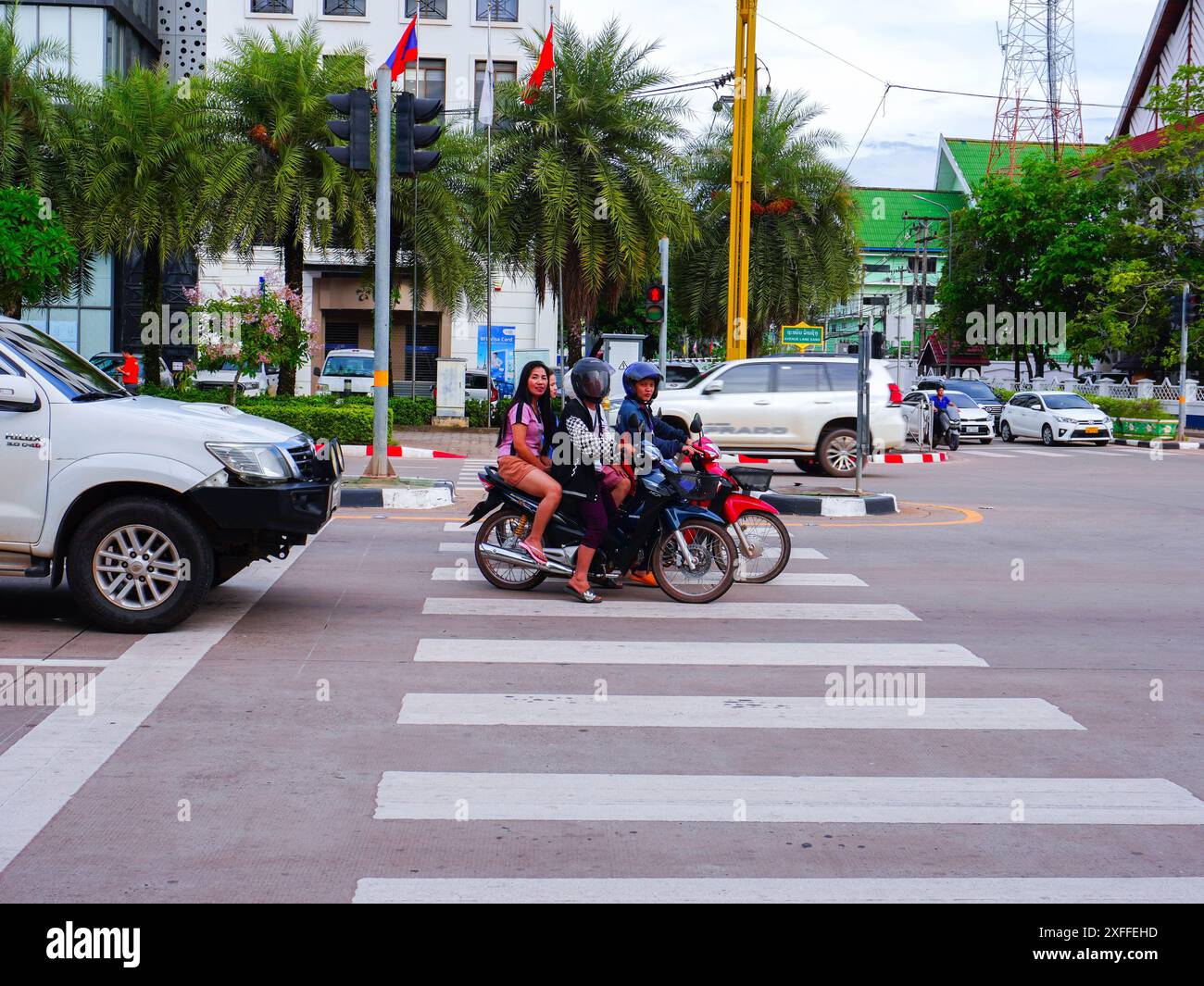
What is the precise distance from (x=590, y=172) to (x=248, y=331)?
31.8 feet

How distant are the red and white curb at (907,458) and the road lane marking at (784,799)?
65.2 ft

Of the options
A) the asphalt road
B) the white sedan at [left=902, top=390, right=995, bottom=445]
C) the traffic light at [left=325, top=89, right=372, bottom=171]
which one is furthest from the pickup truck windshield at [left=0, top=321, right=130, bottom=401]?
the white sedan at [left=902, top=390, right=995, bottom=445]

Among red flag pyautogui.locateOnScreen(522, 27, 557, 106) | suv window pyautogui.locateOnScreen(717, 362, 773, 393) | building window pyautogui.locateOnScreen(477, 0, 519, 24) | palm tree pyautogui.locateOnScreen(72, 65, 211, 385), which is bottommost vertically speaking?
suv window pyautogui.locateOnScreen(717, 362, 773, 393)

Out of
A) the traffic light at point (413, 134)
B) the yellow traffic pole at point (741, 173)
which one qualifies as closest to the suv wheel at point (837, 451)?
the yellow traffic pole at point (741, 173)

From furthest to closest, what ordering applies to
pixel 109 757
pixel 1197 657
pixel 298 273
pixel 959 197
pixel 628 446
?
pixel 959 197 → pixel 298 273 → pixel 628 446 → pixel 1197 657 → pixel 109 757

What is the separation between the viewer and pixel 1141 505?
18203 mm

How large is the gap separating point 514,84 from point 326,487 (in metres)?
24.3

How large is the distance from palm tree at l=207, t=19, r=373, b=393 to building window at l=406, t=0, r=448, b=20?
70.6ft

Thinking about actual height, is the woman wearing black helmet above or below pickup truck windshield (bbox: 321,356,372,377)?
below

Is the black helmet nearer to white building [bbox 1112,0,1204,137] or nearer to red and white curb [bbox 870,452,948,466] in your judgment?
red and white curb [bbox 870,452,948,466]

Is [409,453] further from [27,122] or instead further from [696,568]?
[696,568]

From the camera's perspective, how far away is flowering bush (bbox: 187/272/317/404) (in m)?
23.5
